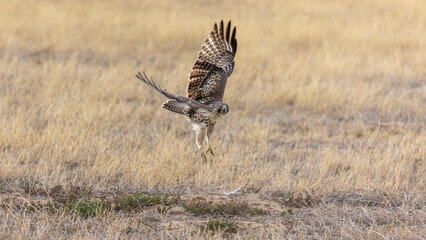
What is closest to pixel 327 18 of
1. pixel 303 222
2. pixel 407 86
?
pixel 407 86

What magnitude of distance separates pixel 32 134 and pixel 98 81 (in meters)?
3.30

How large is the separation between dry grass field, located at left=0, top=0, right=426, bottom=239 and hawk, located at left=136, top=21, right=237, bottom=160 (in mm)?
806

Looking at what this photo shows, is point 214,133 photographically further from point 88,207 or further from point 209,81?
point 88,207

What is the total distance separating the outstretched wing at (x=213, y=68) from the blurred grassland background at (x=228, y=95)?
0.99m

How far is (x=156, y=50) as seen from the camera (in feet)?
46.8

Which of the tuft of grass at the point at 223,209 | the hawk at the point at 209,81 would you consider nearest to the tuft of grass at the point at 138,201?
the tuft of grass at the point at 223,209

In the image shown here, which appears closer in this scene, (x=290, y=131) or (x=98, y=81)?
(x=290, y=131)

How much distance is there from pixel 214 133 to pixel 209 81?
109 inches

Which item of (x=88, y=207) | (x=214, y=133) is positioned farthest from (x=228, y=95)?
(x=88, y=207)

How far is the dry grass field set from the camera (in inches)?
234

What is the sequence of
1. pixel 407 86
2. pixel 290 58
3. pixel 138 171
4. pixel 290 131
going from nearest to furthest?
pixel 138 171, pixel 290 131, pixel 407 86, pixel 290 58

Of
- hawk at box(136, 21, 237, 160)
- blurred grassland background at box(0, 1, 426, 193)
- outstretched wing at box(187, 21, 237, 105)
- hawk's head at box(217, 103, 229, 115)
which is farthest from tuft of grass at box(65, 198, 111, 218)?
outstretched wing at box(187, 21, 237, 105)

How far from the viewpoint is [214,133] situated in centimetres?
958

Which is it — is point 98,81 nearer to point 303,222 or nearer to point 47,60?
point 47,60
